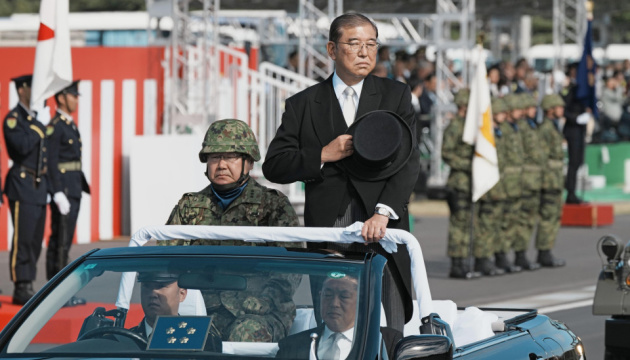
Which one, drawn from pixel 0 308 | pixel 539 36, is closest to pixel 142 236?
pixel 0 308

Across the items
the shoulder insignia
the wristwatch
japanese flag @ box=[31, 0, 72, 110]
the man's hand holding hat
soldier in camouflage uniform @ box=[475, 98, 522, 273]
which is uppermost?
japanese flag @ box=[31, 0, 72, 110]

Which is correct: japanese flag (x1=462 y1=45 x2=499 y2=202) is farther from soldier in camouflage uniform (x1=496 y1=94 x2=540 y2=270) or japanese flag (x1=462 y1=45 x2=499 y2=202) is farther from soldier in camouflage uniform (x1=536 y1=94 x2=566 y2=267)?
soldier in camouflage uniform (x1=536 y1=94 x2=566 y2=267)

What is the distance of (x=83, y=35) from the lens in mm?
35000

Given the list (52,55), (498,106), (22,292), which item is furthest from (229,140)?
(498,106)

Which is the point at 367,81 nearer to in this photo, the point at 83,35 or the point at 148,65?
the point at 148,65

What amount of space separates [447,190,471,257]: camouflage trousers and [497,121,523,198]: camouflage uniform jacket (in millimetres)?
661

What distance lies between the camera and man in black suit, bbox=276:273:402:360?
15.9 ft

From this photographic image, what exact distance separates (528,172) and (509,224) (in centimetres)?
68

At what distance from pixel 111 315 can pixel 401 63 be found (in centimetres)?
1896

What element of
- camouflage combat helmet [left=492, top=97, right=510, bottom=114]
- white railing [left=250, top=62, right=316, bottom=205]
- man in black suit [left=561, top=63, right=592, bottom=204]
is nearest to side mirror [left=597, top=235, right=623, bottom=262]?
camouflage combat helmet [left=492, top=97, right=510, bottom=114]

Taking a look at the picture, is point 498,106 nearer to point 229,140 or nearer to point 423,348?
point 229,140

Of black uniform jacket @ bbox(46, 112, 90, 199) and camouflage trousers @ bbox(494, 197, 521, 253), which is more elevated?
black uniform jacket @ bbox(46, 112, 90, 199)

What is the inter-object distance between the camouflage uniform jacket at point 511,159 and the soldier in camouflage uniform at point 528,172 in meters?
0.22

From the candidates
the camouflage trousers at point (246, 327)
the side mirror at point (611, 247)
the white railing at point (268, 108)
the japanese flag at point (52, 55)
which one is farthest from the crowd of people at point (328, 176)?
the white railing at point (268, 108)
